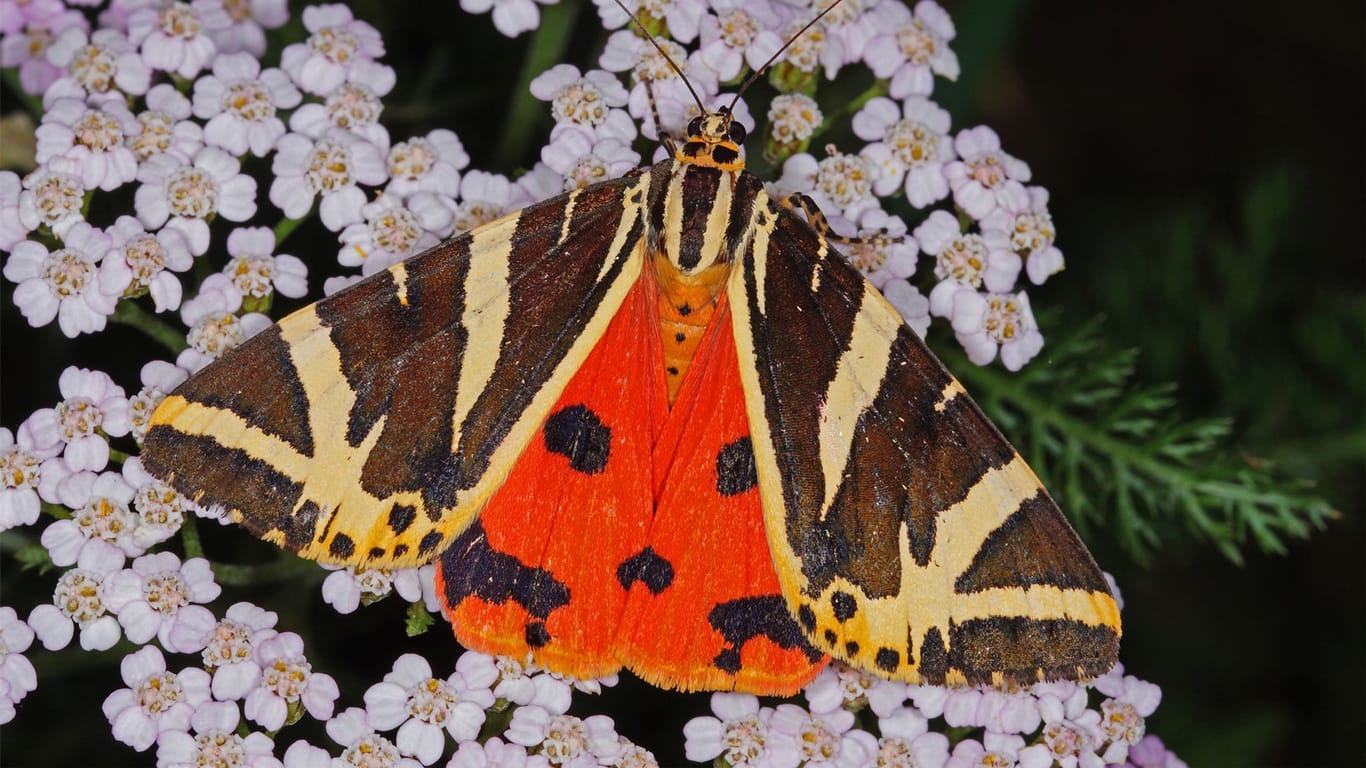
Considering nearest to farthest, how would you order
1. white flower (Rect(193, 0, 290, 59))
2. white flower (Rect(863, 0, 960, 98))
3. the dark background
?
white flower (Rect(863, 0, 960, 98)) → white flower (Rect(193, 0, 290, 59)) → the dark background

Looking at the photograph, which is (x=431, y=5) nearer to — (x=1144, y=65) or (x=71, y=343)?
(x=71, y=343)

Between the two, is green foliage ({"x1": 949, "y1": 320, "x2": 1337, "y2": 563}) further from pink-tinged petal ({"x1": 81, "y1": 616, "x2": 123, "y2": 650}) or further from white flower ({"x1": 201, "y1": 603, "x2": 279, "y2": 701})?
pink-tinged petal ({"x1": 81, "y1": 616, "x2": 123, "y2": 650})

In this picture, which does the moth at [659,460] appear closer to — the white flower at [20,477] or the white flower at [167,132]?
the white flower at [20,477]

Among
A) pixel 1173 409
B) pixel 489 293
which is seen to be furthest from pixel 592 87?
pixel 1173 409

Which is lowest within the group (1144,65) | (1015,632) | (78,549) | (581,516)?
(78,549)

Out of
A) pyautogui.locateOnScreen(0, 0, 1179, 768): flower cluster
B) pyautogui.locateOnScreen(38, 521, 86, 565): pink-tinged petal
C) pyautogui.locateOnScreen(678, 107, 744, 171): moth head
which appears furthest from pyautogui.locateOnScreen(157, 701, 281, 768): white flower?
pyautogui.locateOnScreen(678, 107, 744, 171): moth head

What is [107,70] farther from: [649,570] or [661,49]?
[649,570]

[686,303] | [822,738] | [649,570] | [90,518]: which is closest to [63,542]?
[90,518]
